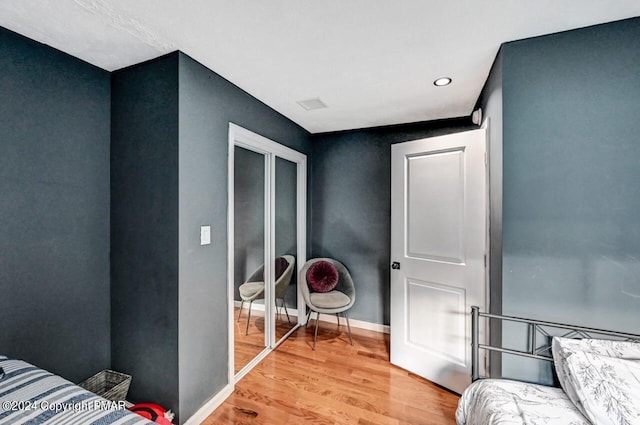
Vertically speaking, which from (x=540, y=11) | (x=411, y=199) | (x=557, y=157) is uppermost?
(x=540, y=11)

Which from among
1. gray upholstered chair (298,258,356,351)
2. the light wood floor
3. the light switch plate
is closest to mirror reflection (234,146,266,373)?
the light wood floor

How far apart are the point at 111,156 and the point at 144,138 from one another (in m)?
0.37

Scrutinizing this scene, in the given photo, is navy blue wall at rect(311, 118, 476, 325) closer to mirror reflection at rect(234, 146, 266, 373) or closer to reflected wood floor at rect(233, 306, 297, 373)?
mirror reflection at rect(234, 146, 266, 373)

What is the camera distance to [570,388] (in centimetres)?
126

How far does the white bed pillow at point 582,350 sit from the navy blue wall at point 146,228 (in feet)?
6.84

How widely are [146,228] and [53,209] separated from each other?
0.53 meters

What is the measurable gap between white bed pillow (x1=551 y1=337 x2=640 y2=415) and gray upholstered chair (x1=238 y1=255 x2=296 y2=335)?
212cm

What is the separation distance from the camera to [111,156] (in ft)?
6.36

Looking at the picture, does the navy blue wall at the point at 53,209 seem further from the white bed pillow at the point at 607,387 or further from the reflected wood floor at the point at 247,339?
the white bed pillow at the point at 607,387

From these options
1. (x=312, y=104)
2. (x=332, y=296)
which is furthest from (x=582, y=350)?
(x=312, y=104)

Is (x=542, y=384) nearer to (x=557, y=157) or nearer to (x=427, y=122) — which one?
(x=557, y=157)

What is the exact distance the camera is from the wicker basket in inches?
67.8

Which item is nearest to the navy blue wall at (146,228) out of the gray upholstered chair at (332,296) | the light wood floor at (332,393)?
the light wood floor at (332,393)

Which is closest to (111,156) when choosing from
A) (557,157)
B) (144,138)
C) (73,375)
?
(144,138)
